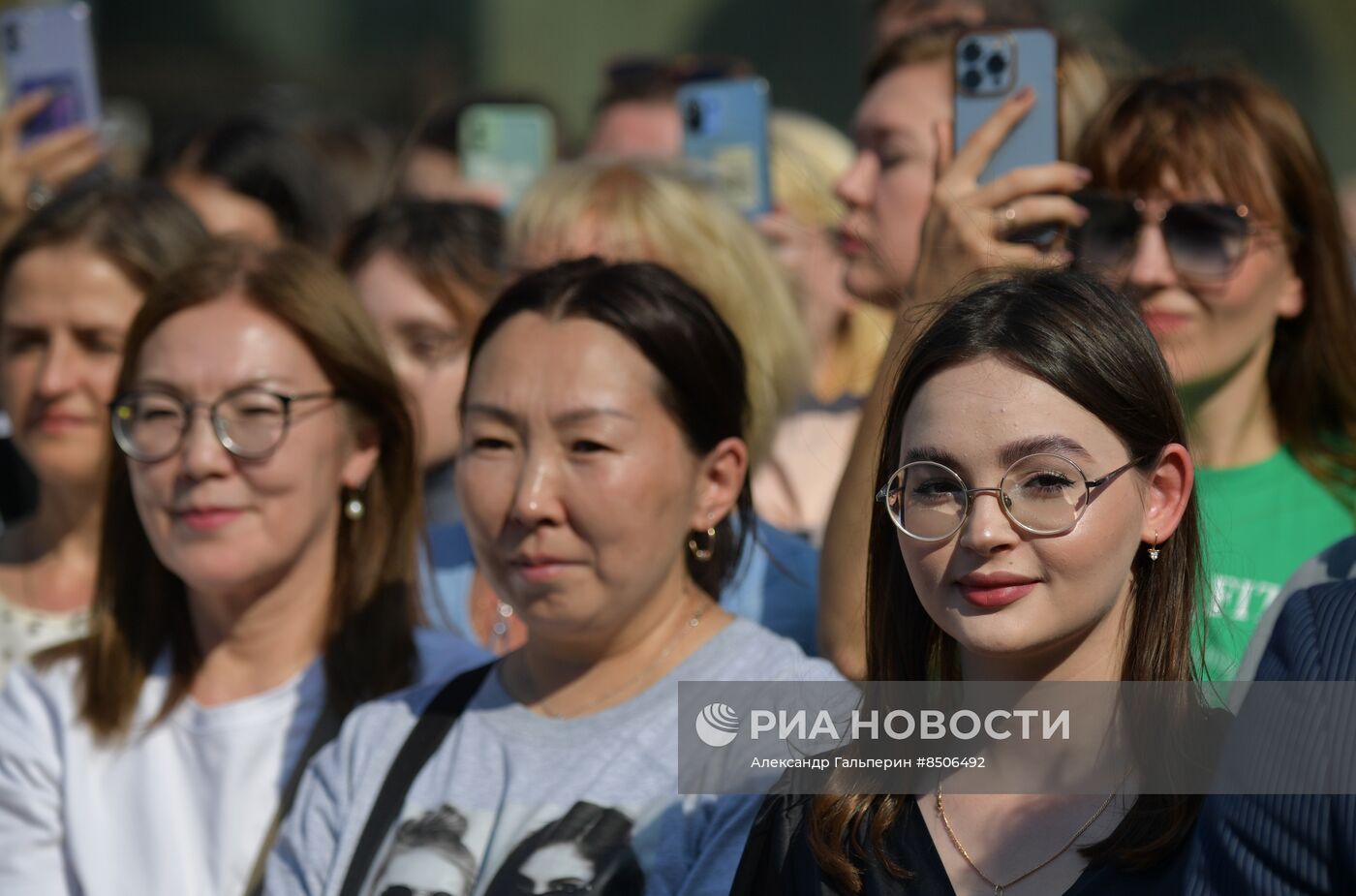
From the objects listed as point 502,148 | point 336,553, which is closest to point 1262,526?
point 336,553

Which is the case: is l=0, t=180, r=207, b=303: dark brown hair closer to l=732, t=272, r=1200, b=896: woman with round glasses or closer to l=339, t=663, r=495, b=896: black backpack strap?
l=339, t=663, r=495, b=896: black backpack strap

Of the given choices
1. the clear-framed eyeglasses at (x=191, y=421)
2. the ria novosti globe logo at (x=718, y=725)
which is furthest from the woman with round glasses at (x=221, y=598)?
the ria novosti globe logo at (x=718, y=725)

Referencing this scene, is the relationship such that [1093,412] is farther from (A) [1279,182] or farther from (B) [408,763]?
(A) [1279,182]

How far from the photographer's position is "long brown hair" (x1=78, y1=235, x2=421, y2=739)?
292 cm

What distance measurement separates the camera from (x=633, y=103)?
5.15 m

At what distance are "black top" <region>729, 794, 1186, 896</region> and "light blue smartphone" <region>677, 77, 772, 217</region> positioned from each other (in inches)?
89.1

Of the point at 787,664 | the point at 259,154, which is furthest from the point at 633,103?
the point at 787,664

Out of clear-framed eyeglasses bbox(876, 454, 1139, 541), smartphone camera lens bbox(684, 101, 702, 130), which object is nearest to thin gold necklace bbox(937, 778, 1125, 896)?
clear-framed eyeglasses bbox(876, 454, 1139, 541)

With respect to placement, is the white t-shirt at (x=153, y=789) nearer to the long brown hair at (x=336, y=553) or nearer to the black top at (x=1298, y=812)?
the long brown hair at (x=336, y=553)

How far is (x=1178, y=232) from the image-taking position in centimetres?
286

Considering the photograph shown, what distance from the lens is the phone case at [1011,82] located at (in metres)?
2.71

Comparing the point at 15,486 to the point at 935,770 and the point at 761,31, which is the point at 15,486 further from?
the point at 761,31

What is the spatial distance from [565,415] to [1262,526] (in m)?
1.28

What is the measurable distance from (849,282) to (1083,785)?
1672mm
